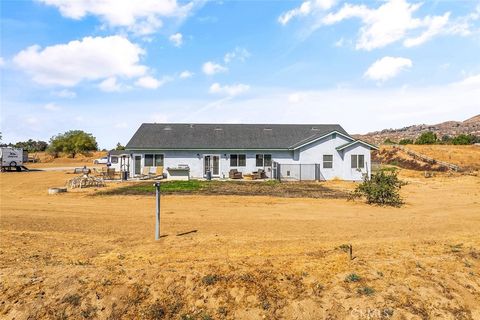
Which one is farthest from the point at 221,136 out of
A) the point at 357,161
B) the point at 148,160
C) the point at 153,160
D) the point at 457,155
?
the point at 457,155

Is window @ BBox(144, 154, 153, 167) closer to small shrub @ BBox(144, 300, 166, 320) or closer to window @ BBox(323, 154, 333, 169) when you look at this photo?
window @ BBox(323, 154, 333, 169)

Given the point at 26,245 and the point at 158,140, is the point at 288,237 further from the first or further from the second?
the point at 158,140

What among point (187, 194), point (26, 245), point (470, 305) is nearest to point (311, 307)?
point (470, 305)

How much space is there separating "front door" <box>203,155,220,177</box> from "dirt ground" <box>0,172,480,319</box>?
18.6m

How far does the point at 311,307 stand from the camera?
6.00 meters

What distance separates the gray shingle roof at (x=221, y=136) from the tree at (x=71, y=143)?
49804mm

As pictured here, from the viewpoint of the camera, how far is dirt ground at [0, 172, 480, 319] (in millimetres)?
6016

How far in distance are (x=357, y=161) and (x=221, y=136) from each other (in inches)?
502

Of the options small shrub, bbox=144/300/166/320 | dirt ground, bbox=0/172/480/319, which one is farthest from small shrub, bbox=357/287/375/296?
small shrub, bbox=144/300/166/320

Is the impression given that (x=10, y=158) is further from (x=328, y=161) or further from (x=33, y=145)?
(x=33, y=145)

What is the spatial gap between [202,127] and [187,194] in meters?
16.7

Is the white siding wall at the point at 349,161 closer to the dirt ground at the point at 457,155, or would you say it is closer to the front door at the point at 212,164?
the front door at the point at 212,164

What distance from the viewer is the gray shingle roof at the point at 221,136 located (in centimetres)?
3164

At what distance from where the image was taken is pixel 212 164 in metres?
31.8
